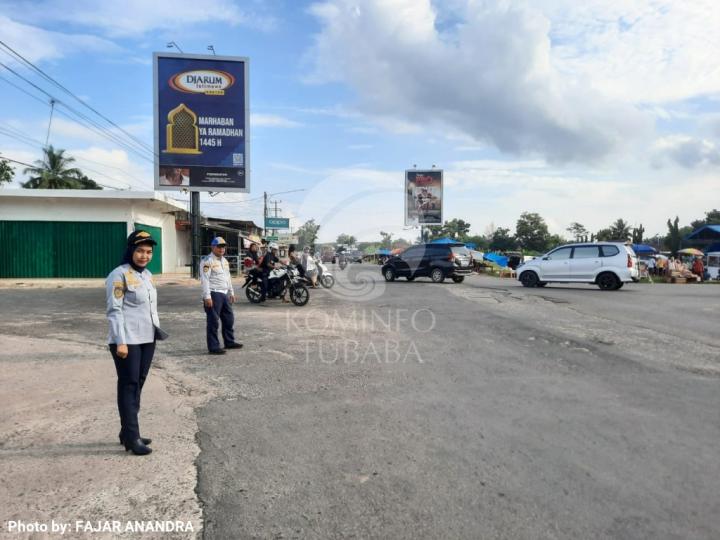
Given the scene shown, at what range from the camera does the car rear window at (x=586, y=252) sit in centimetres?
1739

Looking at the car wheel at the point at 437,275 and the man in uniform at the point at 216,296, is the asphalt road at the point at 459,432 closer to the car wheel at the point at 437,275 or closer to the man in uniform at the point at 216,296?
the man in uniform at the point at 216,296

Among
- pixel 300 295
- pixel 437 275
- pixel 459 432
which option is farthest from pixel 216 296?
pixel 437 275

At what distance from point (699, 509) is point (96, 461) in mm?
3791

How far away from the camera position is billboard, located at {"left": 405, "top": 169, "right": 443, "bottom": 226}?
45.3 m

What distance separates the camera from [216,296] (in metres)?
7.04

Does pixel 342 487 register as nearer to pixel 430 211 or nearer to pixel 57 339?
pixel 57 339

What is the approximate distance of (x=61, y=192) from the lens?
21.7m

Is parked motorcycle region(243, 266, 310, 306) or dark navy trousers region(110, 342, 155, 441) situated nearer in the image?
dark navy trousers region(110, 342, 155, 441)

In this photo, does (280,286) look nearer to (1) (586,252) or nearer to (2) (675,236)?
(1) (586,252)

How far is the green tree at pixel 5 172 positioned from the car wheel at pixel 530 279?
4066cm

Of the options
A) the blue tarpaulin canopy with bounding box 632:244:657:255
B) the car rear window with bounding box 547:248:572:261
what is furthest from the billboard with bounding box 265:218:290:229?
the car rear window with bounding box 547:248:572:261

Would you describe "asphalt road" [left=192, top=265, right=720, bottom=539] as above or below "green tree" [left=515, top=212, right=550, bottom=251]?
below

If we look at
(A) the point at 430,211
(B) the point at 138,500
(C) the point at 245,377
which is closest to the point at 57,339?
(C) the point at 245,377

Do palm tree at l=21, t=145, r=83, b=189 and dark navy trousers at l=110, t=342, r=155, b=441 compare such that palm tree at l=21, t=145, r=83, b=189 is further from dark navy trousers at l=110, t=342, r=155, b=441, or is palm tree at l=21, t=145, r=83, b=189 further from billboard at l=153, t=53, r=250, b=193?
dark navy trousers at l=110, t=342, r=155, b=441
